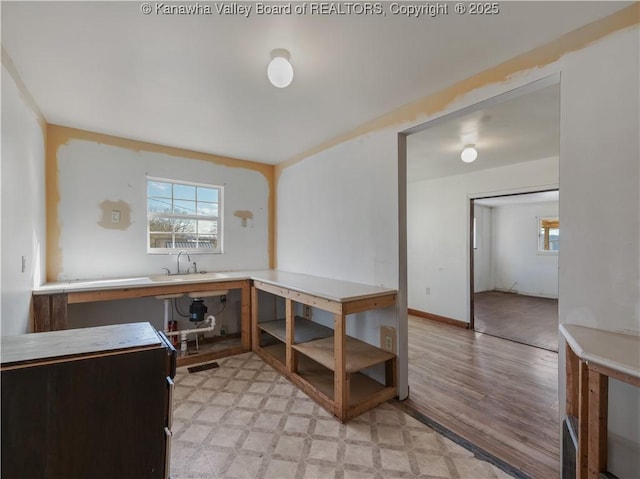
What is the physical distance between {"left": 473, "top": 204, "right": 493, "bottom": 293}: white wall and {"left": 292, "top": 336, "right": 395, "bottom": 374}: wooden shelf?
5.63 metres

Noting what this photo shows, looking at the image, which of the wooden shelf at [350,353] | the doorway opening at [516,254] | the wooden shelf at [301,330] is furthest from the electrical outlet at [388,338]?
the doorway opening at [516,254]

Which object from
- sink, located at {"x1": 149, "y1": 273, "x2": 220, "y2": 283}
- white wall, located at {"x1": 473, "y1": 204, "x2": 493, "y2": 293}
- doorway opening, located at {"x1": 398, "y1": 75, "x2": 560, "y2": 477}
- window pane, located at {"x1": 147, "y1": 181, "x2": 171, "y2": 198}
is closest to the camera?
doorway opening, located at {"x1": 398, "y1": 75, "x2": 560, "y2": 477}

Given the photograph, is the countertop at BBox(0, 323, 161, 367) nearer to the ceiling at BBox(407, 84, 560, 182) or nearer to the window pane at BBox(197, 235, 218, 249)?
the ceiling at BBox(407, 84, 560, 182)

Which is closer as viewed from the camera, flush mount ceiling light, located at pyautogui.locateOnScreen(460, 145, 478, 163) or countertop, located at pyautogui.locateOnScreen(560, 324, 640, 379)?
countertop, located at pyautogui.locateOnScreen(560, 324, 640, 379)

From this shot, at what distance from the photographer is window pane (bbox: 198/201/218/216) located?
372 cm

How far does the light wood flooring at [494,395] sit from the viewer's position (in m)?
1.78

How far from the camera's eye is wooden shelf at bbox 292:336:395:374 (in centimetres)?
219

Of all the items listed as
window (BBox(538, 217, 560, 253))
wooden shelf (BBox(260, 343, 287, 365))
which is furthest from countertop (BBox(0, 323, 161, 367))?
window (BBox(538, 217, 560, 253))

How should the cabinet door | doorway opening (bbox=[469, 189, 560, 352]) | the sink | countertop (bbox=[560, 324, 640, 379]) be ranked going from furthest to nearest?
doorway opening (bbox=[469, 189, 560, 352]), the sink, countertop (bbox=[560, 324, 640, 379]), the cabinet door

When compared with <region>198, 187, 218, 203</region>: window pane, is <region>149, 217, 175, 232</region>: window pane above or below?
below

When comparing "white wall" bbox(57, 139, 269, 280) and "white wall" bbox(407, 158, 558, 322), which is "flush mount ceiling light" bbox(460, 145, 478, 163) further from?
"white wall" bbox(57, 139, 269, 280)

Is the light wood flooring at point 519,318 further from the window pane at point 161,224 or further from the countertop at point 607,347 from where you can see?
the window pane at point 161,224

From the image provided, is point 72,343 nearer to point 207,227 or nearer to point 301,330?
point 301,330

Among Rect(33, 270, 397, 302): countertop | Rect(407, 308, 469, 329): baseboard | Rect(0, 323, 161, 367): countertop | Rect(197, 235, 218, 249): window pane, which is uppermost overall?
Rect(197, 235, 218, 249): window pane
